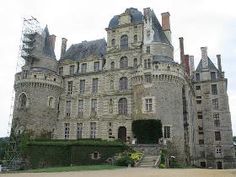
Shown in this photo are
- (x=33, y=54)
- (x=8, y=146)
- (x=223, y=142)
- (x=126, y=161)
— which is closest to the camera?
(x=126, y=161)

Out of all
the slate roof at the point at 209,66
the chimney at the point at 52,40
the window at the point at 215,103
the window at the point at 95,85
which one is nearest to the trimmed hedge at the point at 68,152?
the window at the point at 95,85

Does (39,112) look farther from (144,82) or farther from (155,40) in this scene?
(155,40)

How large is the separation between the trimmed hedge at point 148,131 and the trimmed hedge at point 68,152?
247 cm

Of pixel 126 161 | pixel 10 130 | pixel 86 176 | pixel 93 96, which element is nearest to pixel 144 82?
pixel 93 96

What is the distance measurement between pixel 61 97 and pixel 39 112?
3880 mm

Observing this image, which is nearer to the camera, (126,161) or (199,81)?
(126,161)

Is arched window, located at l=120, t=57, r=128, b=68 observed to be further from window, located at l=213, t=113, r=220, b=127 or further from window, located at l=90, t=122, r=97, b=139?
window, located at l=213, t=113, r=220, b=127

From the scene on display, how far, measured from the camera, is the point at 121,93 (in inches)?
1382

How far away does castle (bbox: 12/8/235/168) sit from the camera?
32500 millimetres

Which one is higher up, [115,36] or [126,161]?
[115,36]

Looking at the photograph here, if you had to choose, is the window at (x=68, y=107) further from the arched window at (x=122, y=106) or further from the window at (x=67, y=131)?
the arched window at (x=122, y=106)

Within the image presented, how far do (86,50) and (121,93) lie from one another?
989 centimetres

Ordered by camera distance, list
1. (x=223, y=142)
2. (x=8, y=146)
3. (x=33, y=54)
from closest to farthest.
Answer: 1. (x=8, y=146)
2. (x=33, y=54)
3. (x=223, y=142)

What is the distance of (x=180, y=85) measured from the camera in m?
33.4
